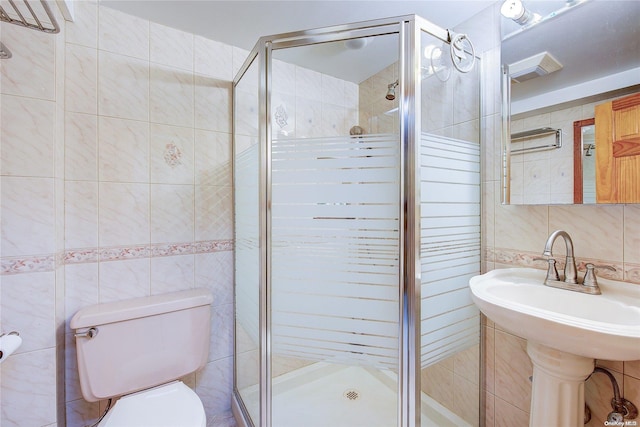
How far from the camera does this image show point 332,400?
1.76 metres

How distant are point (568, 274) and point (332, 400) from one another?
148 centimetres

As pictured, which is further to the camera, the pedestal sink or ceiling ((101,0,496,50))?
ceiling ((101,0,496,50))

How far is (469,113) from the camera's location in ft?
4.33

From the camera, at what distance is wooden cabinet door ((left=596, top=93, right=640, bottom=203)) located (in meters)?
0.94

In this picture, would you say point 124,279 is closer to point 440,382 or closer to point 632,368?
point 440,382

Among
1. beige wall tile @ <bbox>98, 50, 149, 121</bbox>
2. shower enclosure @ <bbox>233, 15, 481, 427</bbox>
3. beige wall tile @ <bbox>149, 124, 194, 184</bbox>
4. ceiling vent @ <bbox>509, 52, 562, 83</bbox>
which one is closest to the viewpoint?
shower enclosure @ <bbox>233, 15, 481, 427</bbox>

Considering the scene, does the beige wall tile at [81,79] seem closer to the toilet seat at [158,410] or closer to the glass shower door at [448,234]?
the toilet seat at [158,410]

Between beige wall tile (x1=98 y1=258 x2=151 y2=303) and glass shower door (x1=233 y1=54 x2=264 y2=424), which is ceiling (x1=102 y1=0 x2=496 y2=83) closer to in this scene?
glass shower door (x1=233 y1=54 x2=264 y2=424)

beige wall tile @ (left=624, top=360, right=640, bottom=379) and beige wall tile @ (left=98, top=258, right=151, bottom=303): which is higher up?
beige wall tile @ (left=98, top=258, right=151, bottom=303)

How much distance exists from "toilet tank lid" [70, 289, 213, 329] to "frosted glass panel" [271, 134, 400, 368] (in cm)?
49

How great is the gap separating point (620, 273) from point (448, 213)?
0.61 m

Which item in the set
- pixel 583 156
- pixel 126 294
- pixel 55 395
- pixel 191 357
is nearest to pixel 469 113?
pixel 583 156

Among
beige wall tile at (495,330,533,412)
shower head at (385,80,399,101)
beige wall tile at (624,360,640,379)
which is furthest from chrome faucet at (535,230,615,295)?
shower head at (385,80,399,101)

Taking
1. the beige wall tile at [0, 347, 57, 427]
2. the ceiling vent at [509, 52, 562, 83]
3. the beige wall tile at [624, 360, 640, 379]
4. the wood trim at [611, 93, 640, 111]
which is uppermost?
the ceiling vent at [509, 52, 562, 83]
